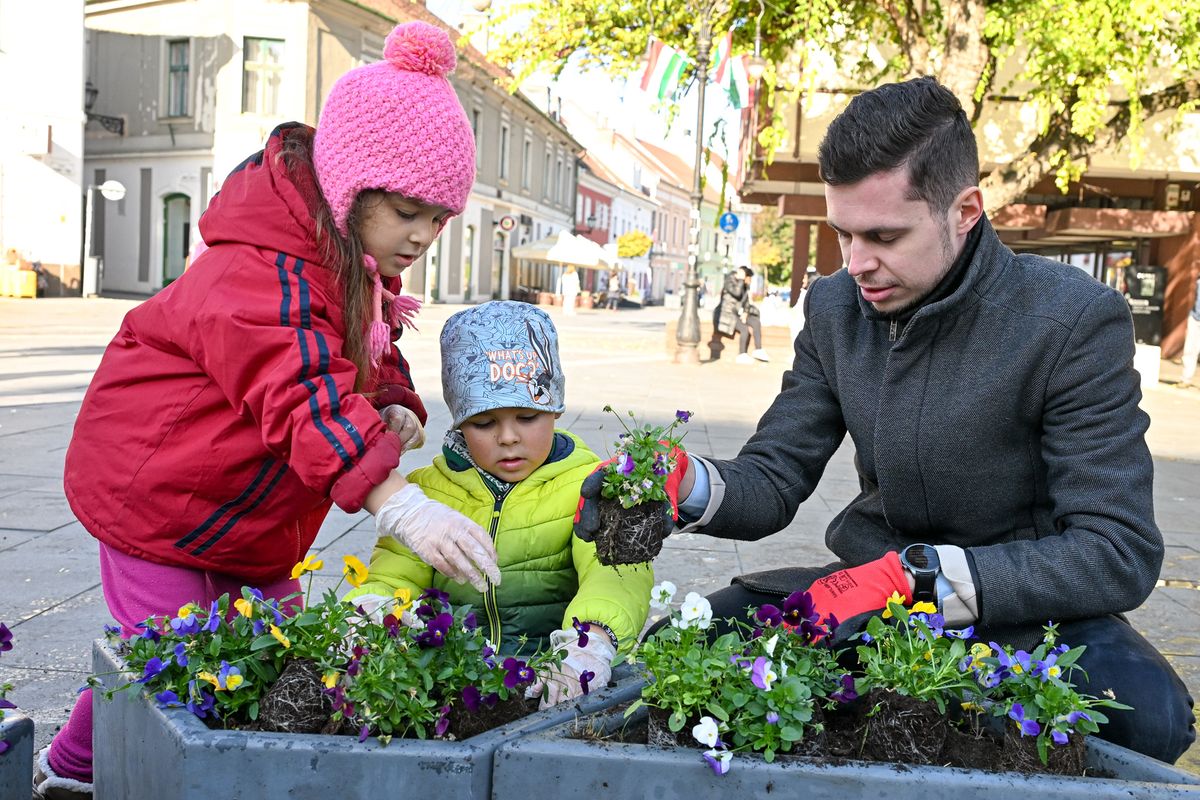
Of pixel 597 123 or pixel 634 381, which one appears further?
pixel 597 123

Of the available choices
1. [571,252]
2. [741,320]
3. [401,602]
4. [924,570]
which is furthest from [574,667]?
[571,252]

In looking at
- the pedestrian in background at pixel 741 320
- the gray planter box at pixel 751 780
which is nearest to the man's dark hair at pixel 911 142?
the gray planter box at pixel 751 780

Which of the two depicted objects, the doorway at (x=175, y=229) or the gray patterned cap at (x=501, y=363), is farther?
the doorway at (x=175, y=229)

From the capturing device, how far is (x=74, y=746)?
212 cm

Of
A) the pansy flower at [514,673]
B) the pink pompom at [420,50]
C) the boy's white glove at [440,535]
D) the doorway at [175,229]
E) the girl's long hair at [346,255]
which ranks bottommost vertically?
the pansy flower at [514,673]

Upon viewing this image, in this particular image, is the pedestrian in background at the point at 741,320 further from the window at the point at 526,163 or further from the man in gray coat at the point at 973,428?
the window at the point at 526,163

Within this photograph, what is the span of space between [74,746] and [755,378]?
1122cm

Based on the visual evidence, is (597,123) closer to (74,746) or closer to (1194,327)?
(1194,327)

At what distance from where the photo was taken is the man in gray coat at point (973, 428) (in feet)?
6.35

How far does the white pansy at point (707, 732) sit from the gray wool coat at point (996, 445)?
0.73 m

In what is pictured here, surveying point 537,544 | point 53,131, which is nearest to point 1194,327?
point 537,544

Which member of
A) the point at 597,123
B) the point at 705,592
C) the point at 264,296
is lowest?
the point at 705,592

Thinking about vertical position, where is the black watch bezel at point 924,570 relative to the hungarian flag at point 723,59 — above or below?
below

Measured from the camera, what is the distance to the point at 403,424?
8.09ft
